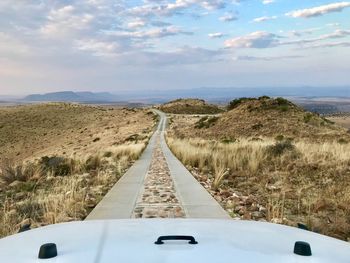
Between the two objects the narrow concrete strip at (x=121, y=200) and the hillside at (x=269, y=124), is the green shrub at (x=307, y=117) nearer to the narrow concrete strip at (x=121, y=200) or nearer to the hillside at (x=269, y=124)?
the hillside at (x=269, y=124)

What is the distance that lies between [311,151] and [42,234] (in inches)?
654

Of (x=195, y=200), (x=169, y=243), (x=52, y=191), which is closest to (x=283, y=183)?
(x=195, y=200)

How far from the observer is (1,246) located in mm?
2371

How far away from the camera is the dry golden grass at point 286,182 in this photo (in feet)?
26.9

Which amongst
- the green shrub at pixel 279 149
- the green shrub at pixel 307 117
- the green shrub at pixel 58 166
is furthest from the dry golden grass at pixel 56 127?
the green shrub at pixel 58 166

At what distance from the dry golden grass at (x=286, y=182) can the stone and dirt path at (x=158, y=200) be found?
0.50 metres

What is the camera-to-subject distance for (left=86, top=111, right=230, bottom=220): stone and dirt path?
8.15 m

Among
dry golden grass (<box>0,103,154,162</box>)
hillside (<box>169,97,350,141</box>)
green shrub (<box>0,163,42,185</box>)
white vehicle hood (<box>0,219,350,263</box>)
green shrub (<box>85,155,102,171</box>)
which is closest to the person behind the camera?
white vehicle hood (<box>0,219,350,263</box>)

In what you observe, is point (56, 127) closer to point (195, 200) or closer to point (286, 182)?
point (286, 182)

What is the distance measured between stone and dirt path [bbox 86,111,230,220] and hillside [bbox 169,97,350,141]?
19553mm

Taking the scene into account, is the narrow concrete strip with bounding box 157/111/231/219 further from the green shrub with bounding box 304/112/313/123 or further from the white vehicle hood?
the green shrub with bounding box 304/112/313/123

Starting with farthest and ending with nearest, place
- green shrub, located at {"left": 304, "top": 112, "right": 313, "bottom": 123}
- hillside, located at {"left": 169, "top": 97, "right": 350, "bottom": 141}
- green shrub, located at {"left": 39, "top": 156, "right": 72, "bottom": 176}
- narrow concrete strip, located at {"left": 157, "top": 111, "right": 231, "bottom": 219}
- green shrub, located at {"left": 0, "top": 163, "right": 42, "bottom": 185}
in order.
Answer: green shrub, located at {"left": 304, "top": 112, "right": 313, "bottom": 123} < hillside, located at {"left": 169, "top": 97, "right": 350, "bottom": 141} < green shrub, located at {"left": 39, "top": 156, "right": 72, "bottom": 176} < green shrub, located at {"left": 0, "top": 163, "right": 42, "bottom": 185} < narrow concrete strip, located at {"left": 157, "top": 111, "right": 231, "bottom": 219}

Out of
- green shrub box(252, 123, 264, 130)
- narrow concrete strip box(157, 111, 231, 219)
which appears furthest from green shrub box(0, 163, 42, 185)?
green shrub box(252, 123, 264, 130)

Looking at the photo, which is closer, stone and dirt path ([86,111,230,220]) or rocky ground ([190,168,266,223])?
stone and dirt path ([86,111,230,220])
